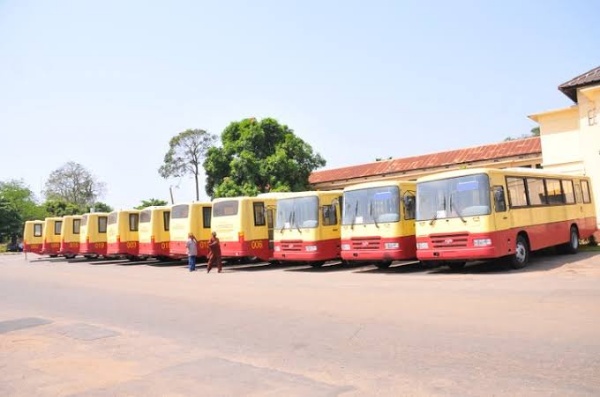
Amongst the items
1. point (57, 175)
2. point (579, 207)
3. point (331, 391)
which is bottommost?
point (331, 391)

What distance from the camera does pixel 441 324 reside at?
772cm

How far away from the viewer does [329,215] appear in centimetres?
1880

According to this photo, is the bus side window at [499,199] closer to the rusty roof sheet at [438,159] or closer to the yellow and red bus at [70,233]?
the rusty roof sheet at [438,159]

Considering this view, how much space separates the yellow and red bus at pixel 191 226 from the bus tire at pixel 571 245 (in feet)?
45.1

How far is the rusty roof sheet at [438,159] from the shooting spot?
31266 mm

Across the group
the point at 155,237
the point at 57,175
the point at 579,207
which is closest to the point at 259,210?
the point at 155,237

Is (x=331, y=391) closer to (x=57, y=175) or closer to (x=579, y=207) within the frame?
(x=579, y=207)

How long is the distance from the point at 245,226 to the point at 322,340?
44.1 feet

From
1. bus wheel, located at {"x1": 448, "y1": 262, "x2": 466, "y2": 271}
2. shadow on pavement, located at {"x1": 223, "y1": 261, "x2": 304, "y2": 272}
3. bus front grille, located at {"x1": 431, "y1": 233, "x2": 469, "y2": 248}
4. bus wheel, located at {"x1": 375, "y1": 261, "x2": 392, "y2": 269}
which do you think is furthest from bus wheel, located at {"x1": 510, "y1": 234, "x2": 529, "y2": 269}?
shadow on pavement, located at {"x1": 223, "y1": 261, "x2": 304, "y2": 272}

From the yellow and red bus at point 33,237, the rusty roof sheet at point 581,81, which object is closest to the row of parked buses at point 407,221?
the rusty roof sheet at point 581,81

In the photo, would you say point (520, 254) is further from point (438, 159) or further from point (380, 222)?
point (438, 159)

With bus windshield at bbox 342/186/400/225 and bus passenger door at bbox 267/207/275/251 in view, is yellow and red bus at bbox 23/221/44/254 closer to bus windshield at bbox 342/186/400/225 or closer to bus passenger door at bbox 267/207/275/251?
bus passenger door at bbox 267/207/275/251

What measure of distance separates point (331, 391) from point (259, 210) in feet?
52.6

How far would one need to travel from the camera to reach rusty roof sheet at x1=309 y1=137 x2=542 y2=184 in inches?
1231
